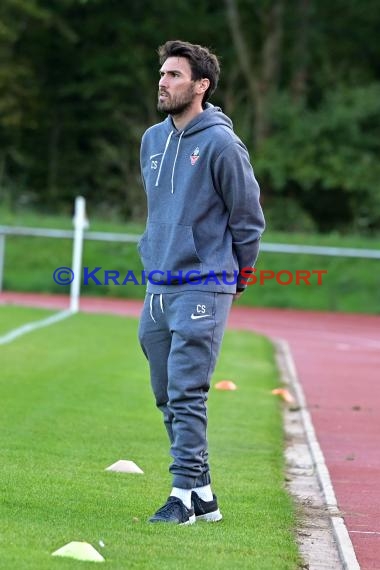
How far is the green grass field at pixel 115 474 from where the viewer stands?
5.02m

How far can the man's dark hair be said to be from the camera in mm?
5727

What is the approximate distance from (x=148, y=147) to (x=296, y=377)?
25.5 ft

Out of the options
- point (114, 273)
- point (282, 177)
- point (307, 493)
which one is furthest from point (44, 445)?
point (282, 177)

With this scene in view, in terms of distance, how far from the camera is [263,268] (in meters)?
27.8

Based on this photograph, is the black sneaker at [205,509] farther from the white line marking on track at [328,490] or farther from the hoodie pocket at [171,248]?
the hoodie pocket at [171,248]

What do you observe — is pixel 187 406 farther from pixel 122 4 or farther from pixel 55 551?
pixel 122 4

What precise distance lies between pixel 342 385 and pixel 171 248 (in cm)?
769

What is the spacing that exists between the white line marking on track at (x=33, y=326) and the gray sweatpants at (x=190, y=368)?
8.50 metres

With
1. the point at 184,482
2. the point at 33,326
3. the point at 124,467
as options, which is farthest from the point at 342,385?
the point at 184,482

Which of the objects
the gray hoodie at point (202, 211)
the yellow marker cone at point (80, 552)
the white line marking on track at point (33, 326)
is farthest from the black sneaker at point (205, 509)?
the white line marking on track at point (33, 326)

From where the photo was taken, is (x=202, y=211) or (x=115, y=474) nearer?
(x=202, y=211)


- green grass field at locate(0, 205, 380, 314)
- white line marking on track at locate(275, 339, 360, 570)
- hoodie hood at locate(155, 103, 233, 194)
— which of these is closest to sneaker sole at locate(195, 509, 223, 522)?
white line marking on track at locate(275, 339, 360, 570)

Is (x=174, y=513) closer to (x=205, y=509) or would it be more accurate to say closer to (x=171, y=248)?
(x=205, y=509)

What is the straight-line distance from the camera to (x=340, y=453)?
8555 mm
